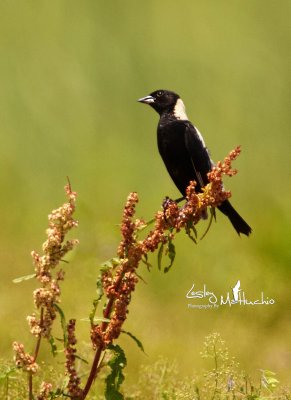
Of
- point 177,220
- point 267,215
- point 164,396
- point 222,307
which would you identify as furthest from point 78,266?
point 177,220

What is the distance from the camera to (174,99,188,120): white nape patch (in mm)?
3358

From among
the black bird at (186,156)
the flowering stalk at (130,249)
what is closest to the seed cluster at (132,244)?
the flowering stalk at (130,249)

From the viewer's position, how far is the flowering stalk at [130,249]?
65.5 inches

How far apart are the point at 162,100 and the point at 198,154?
466 mm

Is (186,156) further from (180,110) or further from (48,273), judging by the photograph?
(48,273)

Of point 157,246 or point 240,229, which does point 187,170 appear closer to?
point 240,229

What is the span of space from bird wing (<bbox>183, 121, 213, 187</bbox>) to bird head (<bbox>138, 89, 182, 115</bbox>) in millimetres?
270

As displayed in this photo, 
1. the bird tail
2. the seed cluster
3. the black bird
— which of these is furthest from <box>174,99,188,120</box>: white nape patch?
the seed cluster

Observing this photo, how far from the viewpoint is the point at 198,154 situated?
3.14 m

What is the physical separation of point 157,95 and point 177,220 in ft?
5.82

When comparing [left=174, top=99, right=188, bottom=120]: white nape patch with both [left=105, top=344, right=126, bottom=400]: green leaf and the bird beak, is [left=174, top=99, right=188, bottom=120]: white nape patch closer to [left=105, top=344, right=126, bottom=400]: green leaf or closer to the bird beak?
the bird beak

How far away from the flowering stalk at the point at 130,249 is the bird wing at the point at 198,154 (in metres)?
1.23

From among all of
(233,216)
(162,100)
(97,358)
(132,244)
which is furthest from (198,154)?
(97,358)

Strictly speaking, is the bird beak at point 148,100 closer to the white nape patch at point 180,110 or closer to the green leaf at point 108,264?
the white nape patch at point 180,110
